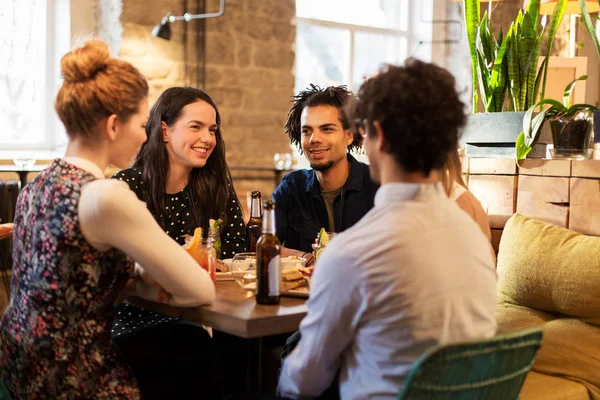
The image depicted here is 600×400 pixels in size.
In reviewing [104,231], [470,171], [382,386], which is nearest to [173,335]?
[104,231]

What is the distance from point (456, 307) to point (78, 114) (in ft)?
3.20

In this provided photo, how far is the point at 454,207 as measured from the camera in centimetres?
154

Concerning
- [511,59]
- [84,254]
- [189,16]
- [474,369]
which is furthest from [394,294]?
[189,16]

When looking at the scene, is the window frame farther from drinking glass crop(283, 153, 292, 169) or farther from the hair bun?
the hair bun

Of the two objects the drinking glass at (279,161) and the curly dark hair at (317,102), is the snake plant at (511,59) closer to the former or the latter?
the curly dark hair at (317,102)

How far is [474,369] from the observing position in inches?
56.0

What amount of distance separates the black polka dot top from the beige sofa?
993 millimetres

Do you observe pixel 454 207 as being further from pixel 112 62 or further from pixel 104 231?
pixel 112 62

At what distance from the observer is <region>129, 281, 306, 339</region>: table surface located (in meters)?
1.78

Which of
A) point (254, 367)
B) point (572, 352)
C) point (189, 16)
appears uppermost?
point (189, 16)

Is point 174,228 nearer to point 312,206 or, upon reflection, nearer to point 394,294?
point 312,206

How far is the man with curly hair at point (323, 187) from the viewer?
312 centimetres

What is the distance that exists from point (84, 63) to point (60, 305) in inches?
21.9

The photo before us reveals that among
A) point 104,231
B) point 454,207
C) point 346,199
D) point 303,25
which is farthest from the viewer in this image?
point 303,25
